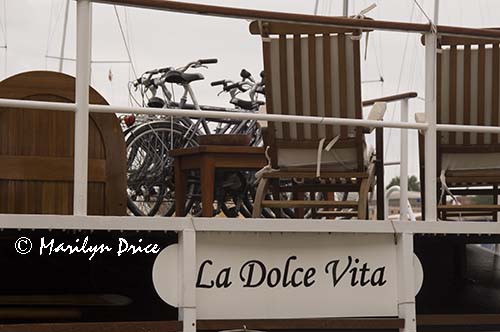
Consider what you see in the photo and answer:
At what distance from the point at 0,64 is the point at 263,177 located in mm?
2545

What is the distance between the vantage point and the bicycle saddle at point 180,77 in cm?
583

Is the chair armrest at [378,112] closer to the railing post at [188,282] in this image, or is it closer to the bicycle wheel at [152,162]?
the bicycle wheel at [152,162]

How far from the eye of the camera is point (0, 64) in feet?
21.0

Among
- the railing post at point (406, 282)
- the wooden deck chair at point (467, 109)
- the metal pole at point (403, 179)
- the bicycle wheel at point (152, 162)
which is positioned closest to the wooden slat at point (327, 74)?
the wooden deck chair at point (467, 109)

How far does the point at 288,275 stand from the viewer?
4.11m

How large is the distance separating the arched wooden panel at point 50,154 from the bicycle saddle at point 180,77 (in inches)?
54.5

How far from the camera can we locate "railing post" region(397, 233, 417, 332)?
4.21m

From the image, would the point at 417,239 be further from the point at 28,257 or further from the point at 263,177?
the point at 28,257

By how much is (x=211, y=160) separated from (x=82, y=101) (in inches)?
52.8

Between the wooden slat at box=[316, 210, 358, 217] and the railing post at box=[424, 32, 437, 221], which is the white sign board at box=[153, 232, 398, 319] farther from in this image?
the wooden slat at box=[316, 210, 358, 217]

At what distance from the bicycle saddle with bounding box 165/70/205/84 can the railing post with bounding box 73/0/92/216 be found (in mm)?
1890

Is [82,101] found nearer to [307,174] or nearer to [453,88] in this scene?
[307,174]

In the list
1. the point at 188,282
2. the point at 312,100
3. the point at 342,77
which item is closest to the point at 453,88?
the point at 342,77

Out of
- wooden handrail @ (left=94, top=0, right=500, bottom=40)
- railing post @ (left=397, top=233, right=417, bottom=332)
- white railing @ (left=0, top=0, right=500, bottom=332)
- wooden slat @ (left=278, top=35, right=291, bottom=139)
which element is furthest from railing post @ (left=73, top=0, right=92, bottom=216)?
railing post @ (left=397, top=233, right=417, bottom=332)
